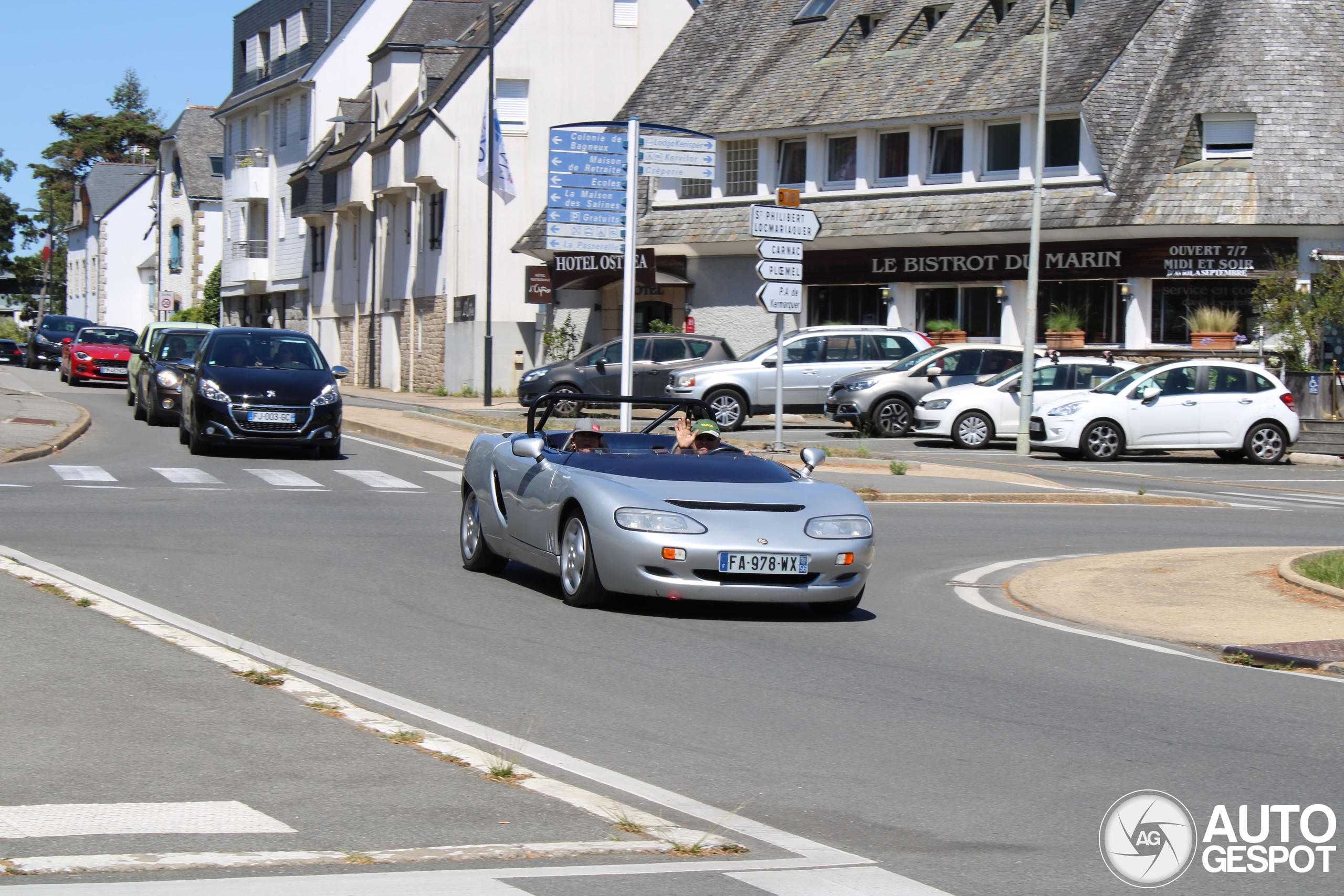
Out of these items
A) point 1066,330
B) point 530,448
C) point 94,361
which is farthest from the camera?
point 94,361

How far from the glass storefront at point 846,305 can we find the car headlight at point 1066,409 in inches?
532

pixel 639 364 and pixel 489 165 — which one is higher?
pixel 489 165

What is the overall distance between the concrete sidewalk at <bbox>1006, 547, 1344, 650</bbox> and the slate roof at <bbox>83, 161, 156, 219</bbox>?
99.2 meters

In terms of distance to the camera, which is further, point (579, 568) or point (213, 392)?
point (213, 392)

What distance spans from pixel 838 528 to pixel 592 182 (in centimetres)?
1419

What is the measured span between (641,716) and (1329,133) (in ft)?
106

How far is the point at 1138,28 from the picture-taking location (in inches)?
1468

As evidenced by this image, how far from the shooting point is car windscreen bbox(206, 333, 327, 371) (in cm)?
2270

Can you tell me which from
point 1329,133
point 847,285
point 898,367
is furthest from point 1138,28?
point 898,367

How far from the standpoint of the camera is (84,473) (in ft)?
63.1

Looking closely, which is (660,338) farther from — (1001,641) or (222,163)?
(222,163)

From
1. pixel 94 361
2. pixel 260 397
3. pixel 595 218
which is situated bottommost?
pixel 260 397

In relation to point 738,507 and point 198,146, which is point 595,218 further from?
point 198,146

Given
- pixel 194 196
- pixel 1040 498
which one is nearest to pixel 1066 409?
pixel 1040 498
